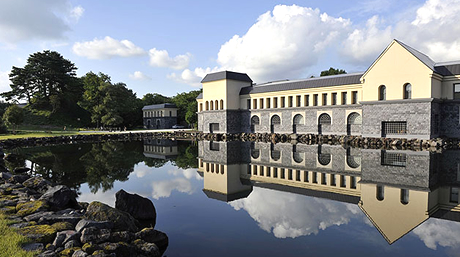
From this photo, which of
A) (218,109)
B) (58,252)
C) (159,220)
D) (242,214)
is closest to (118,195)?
(159,220)

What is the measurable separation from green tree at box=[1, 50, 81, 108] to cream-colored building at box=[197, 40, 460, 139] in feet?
140

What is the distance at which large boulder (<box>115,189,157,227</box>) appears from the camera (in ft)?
31.0

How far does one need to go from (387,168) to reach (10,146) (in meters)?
42.7

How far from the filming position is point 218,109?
165ft

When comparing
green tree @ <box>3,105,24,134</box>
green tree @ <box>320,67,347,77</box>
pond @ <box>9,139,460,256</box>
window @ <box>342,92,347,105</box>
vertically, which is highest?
green tree @ <box>320,67,347,77</box>

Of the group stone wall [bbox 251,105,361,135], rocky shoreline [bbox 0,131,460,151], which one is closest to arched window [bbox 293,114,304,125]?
stone wall [bbox 251,105,361,135]

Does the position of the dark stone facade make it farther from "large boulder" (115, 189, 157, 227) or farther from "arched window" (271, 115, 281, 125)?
"large boulder" (115, 189, 157, 227)

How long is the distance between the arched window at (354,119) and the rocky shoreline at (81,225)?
3417 cm

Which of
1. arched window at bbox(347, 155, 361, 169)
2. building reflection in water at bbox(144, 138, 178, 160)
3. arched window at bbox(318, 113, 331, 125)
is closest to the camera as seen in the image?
arched window at bbox(347, 155, 361, 169)

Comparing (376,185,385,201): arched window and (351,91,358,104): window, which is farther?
(351,91,358,104): window

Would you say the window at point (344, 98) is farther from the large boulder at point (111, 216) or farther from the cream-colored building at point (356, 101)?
the large boulder at point (111, 216)

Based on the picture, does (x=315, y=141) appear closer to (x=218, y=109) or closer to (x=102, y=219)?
(x=218, y=109)

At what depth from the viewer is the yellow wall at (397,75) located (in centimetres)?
3095

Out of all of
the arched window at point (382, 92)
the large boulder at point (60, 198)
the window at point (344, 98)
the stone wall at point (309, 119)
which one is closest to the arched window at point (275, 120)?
the stone wall at point (309, 119)
